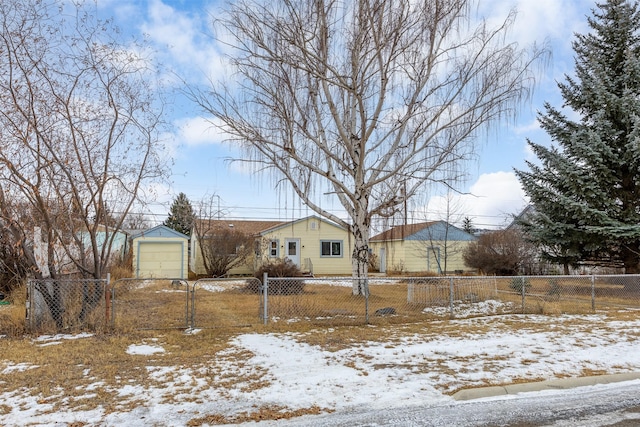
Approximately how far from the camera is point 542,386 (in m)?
4.68

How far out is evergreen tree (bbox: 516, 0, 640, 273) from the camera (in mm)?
14266

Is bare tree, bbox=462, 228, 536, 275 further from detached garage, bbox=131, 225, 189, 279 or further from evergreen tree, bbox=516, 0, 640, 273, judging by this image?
detached garage, bbox=131, 225, 189, 279

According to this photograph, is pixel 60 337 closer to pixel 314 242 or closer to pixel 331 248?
pixel 314 242

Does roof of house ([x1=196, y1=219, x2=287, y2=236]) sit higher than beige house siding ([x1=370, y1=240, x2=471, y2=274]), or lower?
higher

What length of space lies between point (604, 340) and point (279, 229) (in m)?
17.5

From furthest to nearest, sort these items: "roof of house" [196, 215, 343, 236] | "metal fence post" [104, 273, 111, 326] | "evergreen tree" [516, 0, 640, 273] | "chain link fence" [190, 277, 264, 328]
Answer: "roof of house" [196, 215, 343, 236]
"evergreen tree" [516, 0, 640, 273]
"chain link fence" [190, 277, 264, 328]
"metal fence post" [104, 273, 111, 326]

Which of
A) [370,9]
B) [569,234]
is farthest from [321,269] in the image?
[370,9]

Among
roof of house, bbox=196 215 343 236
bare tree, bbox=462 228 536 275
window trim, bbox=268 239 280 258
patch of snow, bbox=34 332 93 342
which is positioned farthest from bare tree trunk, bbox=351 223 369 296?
window trim, bbox=268 239 280 258

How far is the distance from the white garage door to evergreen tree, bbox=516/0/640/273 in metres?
15.6

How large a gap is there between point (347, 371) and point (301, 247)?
59.3ft

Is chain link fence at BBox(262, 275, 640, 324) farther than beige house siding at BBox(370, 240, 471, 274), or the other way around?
beige house siding at BBox(370, 240, 471, 274)

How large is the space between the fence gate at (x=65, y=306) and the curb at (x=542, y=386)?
6.16 metres

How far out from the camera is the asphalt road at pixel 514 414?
368 cm

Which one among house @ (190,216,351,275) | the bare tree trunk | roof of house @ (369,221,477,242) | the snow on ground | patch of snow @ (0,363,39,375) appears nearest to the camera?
the snow on ground
